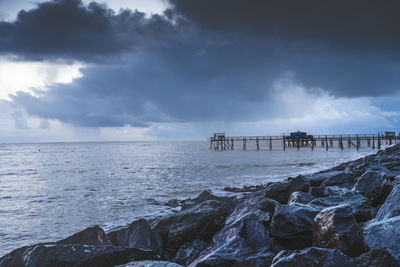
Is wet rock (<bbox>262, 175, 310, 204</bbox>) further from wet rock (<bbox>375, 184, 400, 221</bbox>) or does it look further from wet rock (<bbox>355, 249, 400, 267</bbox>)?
wet rock (<bbox>355, 249, 400, 267</bbox>)

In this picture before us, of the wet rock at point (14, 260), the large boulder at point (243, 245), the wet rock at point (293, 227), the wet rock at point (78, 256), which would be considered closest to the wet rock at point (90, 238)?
the wet rock at point (14, 260)

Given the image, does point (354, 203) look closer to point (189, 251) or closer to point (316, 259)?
point (189, 251)

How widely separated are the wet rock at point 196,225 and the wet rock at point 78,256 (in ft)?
3.76

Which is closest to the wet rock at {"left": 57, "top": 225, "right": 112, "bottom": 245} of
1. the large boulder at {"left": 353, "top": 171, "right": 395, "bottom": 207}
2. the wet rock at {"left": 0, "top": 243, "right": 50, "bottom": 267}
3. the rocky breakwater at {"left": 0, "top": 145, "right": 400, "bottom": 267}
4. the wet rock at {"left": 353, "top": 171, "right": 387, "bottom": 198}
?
the rocky breakwater at {"left": 0, "top": 145, "right": 400, "bottom": 267}

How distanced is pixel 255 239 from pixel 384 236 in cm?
197

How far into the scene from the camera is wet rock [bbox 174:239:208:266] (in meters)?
5.85

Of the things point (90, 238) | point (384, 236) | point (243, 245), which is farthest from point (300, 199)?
point (90, 238)

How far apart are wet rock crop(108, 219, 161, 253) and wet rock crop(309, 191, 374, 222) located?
11.4 ft

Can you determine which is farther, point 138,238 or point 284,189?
point 284,189

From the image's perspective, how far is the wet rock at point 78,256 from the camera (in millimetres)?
5191

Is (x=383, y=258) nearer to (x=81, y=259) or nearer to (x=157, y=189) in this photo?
(x=81, y=259)

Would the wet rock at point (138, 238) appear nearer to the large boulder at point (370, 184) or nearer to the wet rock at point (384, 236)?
the wet rock at point (384, 236)

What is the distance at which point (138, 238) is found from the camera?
6.53 m

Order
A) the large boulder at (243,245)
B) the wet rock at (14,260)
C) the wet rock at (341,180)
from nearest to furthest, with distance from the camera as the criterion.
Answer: the large boulder at (243,245) → the wet rock at (14,260) → the wet rock at (341,180)
